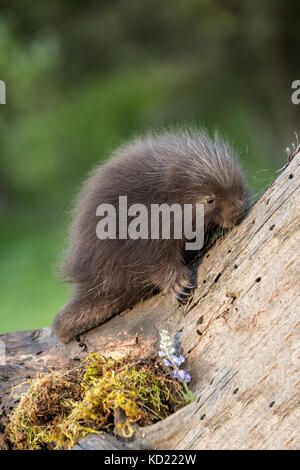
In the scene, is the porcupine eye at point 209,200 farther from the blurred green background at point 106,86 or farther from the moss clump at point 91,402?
the blurred green background at point 106,86

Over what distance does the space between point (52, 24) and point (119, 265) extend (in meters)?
9.47

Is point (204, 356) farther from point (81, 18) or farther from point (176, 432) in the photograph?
point (81, 18)

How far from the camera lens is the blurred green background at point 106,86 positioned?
37.8ft

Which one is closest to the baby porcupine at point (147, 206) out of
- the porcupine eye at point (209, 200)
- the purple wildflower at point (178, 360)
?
the porcupine eye at point (209, 200)

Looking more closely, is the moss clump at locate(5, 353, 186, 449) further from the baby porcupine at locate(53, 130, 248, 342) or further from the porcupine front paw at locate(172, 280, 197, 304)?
the baby porcupine at locate(53, 130, 248, 342)

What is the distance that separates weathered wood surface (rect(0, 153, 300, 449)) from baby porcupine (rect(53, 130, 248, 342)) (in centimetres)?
21

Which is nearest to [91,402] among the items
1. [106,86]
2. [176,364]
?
[176,364]

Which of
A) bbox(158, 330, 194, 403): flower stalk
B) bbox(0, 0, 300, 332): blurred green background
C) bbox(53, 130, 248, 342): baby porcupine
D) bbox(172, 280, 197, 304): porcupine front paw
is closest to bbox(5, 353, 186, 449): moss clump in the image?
bbox(158, 330, 194, 403): flower stalk

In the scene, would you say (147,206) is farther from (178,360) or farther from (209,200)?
(178,360)

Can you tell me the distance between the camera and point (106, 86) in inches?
519

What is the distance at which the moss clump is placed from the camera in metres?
2.78

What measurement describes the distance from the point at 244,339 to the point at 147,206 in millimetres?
1057

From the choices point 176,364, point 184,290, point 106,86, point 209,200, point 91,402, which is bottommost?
point 91,402

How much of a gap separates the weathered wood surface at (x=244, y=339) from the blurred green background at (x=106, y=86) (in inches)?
324
